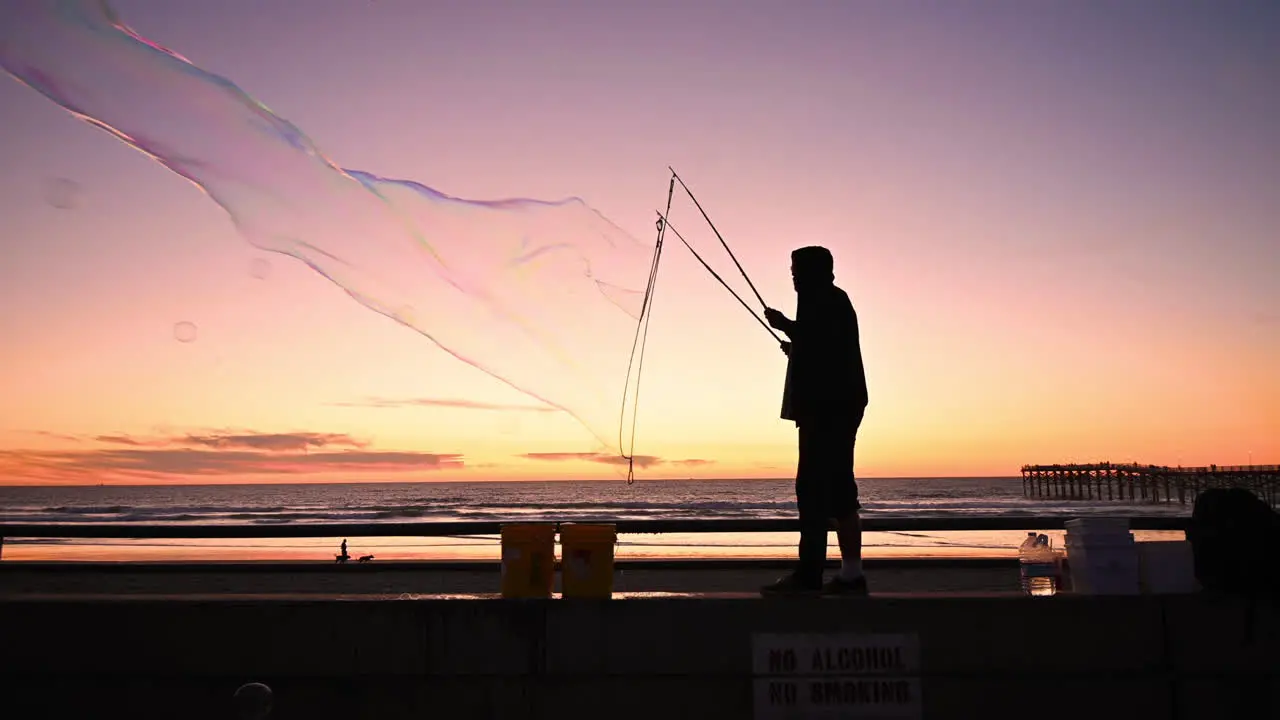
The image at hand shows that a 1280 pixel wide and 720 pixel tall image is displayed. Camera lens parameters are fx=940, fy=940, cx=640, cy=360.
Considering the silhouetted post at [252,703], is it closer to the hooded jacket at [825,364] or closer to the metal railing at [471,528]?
the hooded jacket at [825,364]

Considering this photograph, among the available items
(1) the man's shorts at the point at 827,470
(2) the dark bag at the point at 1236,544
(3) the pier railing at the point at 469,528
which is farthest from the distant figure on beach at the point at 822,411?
(3) the pier railing at the point at 469,528

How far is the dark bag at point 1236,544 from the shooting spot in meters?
5.39

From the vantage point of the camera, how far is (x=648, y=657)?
5395mm

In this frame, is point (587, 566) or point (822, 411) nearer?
point (587, 566)

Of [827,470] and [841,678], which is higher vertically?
[827,470]

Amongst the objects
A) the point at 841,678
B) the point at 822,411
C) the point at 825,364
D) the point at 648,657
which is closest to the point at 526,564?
the point at 648,657

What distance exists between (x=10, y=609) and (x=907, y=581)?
301 inches

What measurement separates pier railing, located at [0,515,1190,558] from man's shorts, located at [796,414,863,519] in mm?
3067

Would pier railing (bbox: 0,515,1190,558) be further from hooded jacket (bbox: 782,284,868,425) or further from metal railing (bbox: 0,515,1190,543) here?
hooded jacket (bbox: 782,284,868,425)

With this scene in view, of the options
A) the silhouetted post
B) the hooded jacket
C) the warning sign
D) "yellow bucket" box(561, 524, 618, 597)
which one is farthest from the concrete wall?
Result: the hooded jacket

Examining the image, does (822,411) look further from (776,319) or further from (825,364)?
(776,319)

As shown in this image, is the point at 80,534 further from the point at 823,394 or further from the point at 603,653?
the point at 823,394

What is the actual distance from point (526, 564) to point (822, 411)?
87.1 inches

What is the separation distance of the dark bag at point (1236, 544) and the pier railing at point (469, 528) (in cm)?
355
